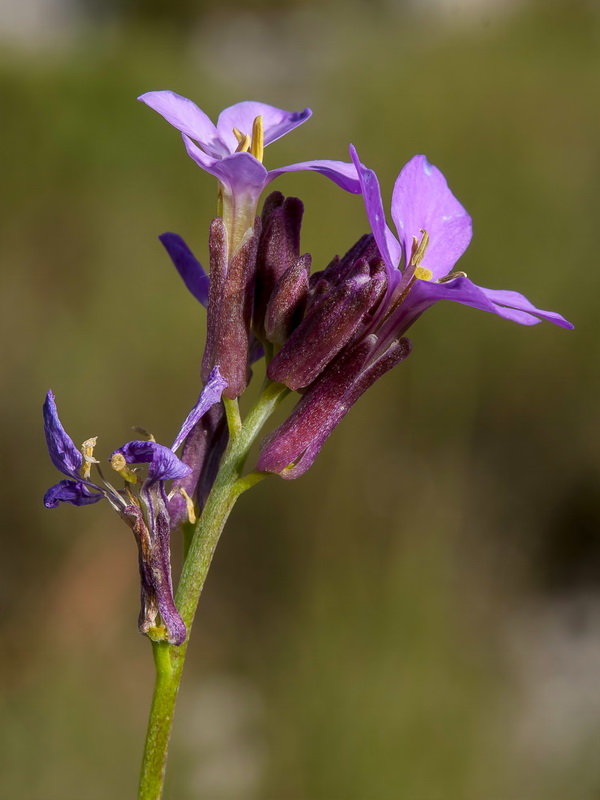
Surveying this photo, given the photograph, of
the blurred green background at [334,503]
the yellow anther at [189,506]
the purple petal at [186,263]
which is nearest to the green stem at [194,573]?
the yellow anther at [189,506]

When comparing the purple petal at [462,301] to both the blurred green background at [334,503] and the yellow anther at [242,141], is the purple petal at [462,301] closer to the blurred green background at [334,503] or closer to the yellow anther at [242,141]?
the yellow anther at [242,141]

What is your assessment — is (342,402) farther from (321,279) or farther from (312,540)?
(312,540)

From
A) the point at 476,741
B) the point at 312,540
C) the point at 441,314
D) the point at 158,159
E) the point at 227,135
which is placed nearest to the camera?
the point at 227,135

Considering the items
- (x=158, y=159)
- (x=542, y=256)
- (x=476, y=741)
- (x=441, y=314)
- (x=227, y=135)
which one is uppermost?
(x=158, y=159)

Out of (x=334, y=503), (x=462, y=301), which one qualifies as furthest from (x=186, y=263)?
(x=334, y=503)

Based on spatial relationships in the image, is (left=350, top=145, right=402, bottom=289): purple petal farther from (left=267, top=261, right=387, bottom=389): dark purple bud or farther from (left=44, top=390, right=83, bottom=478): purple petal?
(left=44, top=390, right=83, bottom=478): purple petal

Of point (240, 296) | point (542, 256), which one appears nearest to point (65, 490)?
point (240, 296)

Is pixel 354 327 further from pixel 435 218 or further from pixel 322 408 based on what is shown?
pixel 435 218
